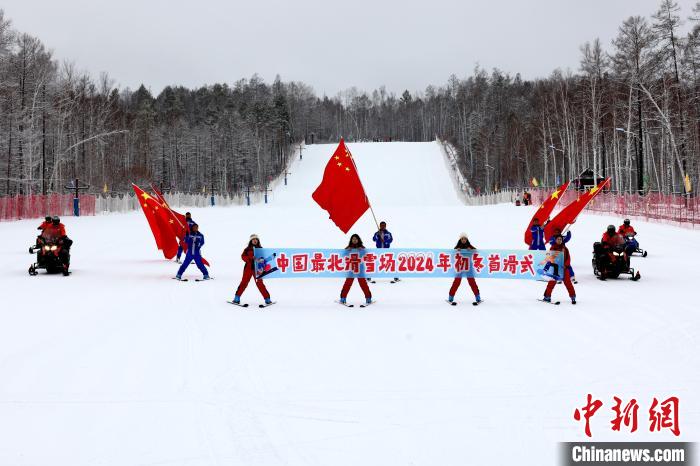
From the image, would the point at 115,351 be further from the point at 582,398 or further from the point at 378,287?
the point at 378,287

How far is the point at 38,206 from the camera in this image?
3562 cm

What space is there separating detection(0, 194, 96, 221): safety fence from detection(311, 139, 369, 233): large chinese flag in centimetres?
2709

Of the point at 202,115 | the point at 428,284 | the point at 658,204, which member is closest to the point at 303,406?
the point at 428,284

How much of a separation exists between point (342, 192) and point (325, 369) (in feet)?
21.9

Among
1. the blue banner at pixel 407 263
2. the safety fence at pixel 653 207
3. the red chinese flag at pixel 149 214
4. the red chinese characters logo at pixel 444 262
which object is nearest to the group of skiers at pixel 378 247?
the blue banner at pixel 407 263

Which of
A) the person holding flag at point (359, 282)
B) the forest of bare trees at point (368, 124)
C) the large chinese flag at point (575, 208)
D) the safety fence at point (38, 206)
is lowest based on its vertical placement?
the person holding flag at point (359, 282)

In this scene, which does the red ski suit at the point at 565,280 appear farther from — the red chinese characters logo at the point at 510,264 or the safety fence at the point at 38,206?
the safety fence at the point at 38,206

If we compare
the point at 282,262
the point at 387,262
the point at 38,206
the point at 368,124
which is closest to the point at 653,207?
the point at 387,262

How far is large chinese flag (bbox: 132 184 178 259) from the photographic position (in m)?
16.5

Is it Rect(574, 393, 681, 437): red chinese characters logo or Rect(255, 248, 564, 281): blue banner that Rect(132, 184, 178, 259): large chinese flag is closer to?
Rect(255, 248, 564, 281): blue banner

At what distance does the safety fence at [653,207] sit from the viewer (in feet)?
86.8

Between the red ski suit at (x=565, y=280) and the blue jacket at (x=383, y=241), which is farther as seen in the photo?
the blue jacket at (x=383, y=241)

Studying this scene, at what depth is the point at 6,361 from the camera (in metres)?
7.85

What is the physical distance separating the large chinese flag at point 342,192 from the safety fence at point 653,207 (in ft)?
63.3
